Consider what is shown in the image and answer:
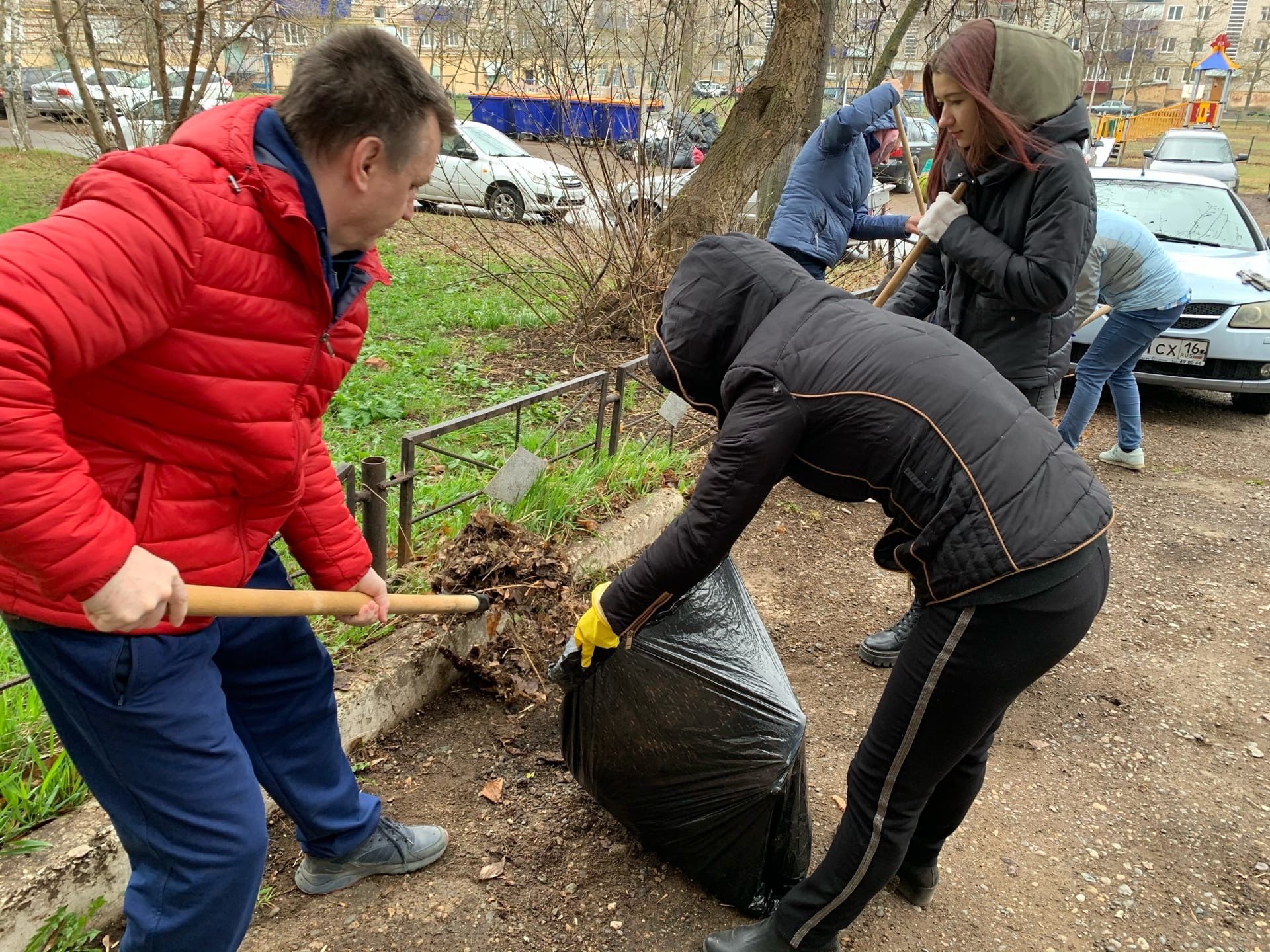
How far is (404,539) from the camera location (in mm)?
2910

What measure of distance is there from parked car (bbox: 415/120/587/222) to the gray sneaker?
484cm

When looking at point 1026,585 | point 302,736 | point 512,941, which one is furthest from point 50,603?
point 1026,585

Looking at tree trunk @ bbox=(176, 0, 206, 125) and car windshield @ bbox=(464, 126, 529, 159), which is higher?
tree trunk @ bbox=(176, 0, 206, 125)

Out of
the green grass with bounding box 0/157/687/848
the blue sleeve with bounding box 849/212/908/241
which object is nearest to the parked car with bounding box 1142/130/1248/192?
the blue sleeve with bounding box 849/212/908/241

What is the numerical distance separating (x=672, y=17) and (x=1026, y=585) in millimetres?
5171

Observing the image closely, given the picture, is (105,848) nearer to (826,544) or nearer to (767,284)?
(767,284)

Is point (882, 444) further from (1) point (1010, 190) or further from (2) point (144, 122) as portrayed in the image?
(2) point (144, 122)

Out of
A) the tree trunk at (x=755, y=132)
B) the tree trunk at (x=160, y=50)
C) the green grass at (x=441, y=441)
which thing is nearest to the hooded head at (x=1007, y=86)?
the green grass at (x=441, y=441)

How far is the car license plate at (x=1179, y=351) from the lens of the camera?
19.1 ft

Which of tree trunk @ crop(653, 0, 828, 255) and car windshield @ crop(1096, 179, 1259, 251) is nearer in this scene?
tree trunk @ crop(653, 0, 828, 255)

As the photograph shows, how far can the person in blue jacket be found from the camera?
14.3 ft

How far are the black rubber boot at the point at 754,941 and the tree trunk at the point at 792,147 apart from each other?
458 centimetres

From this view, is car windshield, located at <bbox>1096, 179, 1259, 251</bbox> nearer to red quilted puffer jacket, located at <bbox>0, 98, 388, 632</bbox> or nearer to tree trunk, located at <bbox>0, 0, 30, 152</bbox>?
red quilted puffer jacket, located at <bbox>0, 98, 388, 632</bbox>

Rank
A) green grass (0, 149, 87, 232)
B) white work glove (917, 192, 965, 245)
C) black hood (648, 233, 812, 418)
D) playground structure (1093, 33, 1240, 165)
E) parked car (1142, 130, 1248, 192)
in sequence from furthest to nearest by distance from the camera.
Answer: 1. playground structure (1093, 33, 1240, 165)
2. parked car (1142, 130, 1248, 192)
3. green grass (0, 149, 87, 232)
4. white work glove (917, 192, 965, 245)
5. black hood (648, 233, 812, 418)
